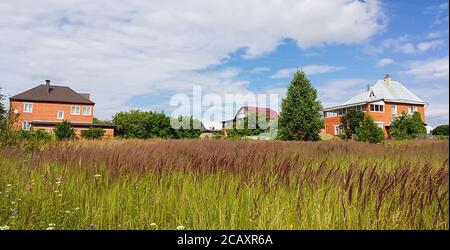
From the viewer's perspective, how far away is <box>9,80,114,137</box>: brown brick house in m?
44.9

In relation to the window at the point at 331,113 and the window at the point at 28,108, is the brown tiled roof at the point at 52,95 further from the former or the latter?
the window at the point at 331,113

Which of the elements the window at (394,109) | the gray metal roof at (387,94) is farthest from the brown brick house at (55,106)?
the window at (394,109)

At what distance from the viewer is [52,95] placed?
4894 cm

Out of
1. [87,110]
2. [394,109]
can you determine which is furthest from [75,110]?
[394,109]

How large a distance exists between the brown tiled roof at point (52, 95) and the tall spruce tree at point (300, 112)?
34.2 meters

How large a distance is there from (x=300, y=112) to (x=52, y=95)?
3930cm

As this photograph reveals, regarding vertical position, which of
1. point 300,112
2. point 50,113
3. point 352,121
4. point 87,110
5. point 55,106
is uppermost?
point 55,106

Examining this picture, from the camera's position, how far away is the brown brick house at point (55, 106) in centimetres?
4491

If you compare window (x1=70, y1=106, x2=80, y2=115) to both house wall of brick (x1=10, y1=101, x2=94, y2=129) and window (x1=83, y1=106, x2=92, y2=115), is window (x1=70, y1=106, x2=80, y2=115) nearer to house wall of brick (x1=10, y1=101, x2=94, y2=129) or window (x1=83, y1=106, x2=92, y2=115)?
house wall of brick (x1=10, y1=101, x2=94, y2=129)

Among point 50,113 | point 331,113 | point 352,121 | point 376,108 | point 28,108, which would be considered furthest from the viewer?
point 331,113

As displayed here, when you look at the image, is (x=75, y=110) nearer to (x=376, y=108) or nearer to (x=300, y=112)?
(x=300, y=112)

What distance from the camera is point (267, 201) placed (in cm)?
223
